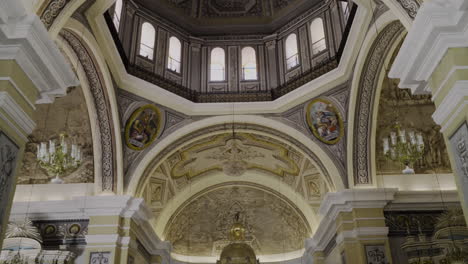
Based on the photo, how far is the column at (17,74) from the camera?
17.1 ft

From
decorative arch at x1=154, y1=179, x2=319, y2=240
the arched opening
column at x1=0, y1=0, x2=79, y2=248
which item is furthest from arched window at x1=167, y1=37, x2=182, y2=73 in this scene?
column at x1=0, y1=0, x2=79, y2=248

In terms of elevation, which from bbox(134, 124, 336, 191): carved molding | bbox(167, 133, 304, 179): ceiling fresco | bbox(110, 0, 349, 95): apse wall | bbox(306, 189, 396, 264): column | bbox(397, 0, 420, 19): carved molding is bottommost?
bbox(306, 189, 396, 264): column

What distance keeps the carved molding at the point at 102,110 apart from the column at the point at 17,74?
429cm

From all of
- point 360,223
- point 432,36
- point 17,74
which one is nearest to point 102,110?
point 17,74

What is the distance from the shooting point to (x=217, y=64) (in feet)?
43.9

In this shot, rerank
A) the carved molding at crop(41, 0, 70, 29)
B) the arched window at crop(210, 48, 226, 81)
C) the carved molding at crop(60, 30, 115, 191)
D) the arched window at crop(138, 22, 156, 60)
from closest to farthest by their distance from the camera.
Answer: the carved molding at crop(41, 0, 70, 29), the carved molding at crop(60, 30, 115, 191), the arched window at crop(138, 22, 156, 60), the arched window at crop(210, 48, 226, 81)

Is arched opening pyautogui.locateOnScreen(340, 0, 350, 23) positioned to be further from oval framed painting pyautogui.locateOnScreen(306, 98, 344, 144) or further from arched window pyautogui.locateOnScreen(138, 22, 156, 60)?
arched window pyautogui.locateOnScreen(138, 22, 156, 60)

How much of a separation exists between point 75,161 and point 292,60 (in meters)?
6.63

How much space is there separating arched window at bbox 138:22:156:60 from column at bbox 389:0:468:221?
26.0ft

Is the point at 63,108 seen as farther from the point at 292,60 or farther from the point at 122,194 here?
the point at 292,60

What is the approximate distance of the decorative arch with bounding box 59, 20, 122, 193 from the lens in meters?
10.0

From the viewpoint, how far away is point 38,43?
551 cm

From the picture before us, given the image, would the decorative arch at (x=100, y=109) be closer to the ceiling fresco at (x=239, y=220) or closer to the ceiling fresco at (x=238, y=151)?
the ceiling fresco at (x=238, y=151)

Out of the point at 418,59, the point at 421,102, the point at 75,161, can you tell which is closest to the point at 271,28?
the point at 421,102
